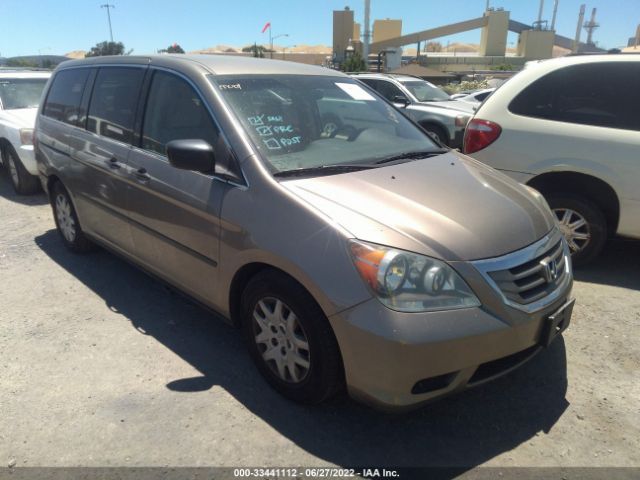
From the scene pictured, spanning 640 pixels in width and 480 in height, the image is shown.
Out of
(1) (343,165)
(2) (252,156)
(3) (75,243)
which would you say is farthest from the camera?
(3) (75,243)

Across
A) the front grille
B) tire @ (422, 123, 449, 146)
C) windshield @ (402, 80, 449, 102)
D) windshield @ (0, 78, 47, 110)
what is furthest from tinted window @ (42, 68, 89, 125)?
windshield @ (402, 80, 449, 102)

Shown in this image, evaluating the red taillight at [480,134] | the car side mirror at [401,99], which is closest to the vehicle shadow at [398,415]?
the red taillight at [480,134]

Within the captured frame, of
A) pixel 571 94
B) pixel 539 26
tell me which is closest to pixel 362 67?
pixel 539 26

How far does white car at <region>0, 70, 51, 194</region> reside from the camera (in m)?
6.77

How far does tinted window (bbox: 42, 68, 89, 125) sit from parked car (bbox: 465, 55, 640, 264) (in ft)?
12.0

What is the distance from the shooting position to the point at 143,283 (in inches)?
170

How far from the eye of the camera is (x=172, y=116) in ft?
10.8

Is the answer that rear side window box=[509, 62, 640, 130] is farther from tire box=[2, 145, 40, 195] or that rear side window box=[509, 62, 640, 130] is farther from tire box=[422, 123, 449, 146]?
tire box=[2, 145, 40, 195]

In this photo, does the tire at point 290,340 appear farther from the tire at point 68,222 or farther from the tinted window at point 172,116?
the tire at point 68,222

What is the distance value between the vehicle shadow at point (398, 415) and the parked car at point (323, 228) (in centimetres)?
17

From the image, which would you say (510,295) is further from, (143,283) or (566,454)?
(143,283)

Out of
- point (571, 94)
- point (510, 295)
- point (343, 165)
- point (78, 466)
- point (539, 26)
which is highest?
point (539, 26)

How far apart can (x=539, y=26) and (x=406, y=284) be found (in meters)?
79.2

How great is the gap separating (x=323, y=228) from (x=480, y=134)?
2.91 meters
